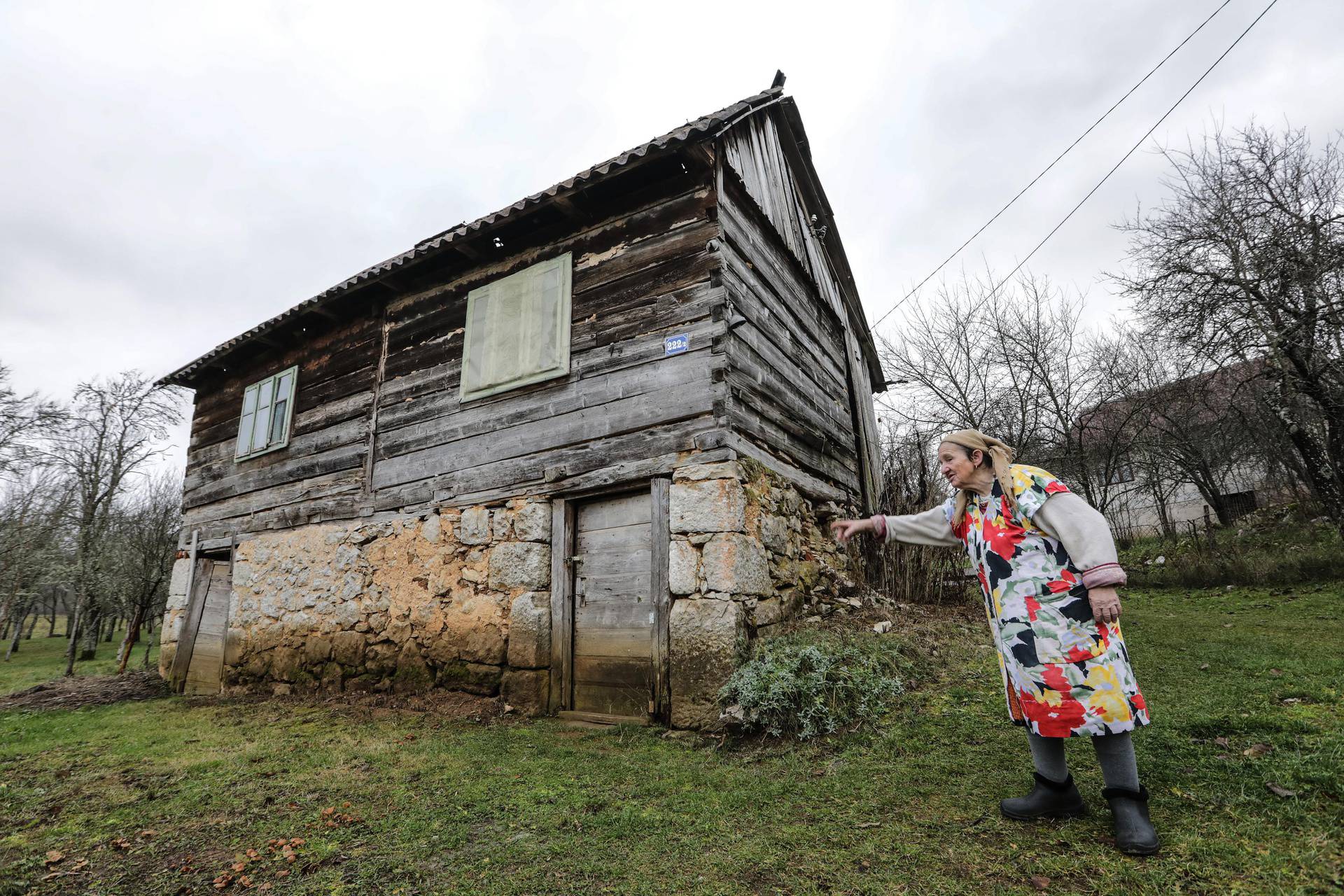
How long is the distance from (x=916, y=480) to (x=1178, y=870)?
346 inches

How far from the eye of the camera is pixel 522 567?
5.98 metres

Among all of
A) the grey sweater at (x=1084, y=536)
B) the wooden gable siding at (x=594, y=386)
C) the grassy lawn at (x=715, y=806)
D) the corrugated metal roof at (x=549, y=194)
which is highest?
the corrugated metal roof at (x=549, y=194)

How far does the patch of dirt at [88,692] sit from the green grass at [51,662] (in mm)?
1762

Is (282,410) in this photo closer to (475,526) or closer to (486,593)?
(475,526)

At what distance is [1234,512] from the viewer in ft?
60.4

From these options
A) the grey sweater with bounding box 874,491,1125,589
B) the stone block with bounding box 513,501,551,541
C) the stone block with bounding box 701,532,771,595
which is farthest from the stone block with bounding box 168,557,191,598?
the grey sweater with bounding box 874,491,1125,589

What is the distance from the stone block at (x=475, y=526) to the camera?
639 cm

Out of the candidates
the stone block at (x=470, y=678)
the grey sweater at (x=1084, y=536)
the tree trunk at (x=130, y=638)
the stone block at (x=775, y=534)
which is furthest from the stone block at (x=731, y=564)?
the tree trunk at (x=130, y=638)

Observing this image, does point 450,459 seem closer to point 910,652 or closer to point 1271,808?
point 910,652

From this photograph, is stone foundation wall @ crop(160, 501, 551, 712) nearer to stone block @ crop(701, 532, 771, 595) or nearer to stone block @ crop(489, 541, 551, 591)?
stone block @ crop(489, 541, 551, 591)

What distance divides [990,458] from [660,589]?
319 centimetres

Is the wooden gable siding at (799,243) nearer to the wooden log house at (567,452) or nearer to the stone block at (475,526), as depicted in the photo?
the wooden log house at (567,452)

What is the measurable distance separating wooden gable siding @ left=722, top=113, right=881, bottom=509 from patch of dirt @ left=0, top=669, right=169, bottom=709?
10005 mm

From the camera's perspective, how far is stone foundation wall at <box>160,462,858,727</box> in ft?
16.2
